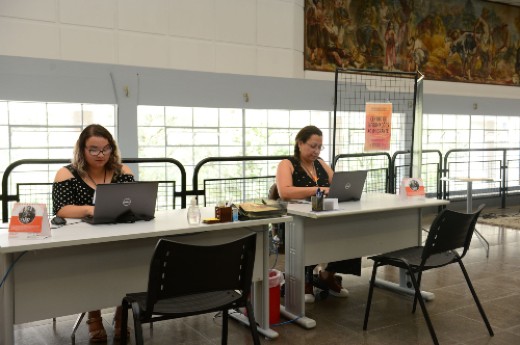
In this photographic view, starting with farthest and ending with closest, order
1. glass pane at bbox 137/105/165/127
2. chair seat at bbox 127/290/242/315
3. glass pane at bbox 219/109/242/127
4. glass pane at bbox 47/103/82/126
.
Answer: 1. glass pane at bbox 219/109/242/127
2. glass pane at bbox 137/105/165/127
3. glass pane at bbox 47/103/82/126
4. chair seat at bbox 127/290/242/315

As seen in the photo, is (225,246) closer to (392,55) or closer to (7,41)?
(7,41)

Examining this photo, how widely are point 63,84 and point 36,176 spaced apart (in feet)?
3.50

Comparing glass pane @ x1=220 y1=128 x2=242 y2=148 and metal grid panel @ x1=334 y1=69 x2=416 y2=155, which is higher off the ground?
metal grid panel @ x1=334 y1=69 x2=416 y2=155

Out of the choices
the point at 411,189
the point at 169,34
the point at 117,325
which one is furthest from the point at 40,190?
the point at 411,189

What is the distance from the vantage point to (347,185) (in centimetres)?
375

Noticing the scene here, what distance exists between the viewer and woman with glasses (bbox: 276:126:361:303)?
3918 millimetres

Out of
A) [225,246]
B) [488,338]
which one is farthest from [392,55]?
[225,246]

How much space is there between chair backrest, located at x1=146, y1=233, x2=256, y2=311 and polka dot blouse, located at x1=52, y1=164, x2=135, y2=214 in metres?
1.25

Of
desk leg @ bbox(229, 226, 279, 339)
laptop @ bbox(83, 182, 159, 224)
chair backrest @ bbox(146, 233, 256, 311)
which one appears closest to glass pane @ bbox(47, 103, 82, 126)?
laptop @ bbox(83, 182, 159, 224)

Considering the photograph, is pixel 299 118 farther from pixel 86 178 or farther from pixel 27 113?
pixel 86 178

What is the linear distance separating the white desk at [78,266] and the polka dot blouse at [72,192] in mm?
380

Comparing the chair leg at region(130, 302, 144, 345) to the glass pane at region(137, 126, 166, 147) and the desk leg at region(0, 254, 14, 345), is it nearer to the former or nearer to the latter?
the desk leg at region(0, 254, 14, 345)

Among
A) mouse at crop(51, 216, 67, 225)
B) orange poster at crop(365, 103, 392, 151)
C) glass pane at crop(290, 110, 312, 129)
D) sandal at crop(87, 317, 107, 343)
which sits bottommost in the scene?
sandal at crop(87, 317, 107, 343)

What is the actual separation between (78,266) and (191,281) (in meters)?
0.75
